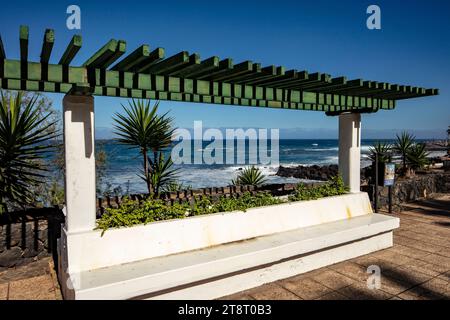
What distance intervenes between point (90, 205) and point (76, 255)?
1.90 feet

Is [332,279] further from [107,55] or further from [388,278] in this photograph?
[107,55]

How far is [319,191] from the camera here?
594 centimetres

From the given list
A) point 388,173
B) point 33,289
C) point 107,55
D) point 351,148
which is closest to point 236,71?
point 107,55

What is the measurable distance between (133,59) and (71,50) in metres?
0.58

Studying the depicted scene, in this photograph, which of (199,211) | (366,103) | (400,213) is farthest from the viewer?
(400,213)

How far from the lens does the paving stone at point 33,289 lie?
3.88 meters

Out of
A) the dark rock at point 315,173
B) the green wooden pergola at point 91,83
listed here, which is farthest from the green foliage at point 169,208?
the dark rock at point 315,173

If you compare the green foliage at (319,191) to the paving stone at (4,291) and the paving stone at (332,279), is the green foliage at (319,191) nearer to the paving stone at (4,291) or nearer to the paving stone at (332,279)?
the paving stone at (332,279)

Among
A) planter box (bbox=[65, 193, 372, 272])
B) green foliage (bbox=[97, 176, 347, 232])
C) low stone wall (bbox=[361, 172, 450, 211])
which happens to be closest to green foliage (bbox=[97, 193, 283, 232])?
green foliage (bbox=[97, 176, 347, 232])

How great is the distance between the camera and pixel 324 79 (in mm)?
4480

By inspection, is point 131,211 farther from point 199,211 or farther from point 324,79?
point 324,79

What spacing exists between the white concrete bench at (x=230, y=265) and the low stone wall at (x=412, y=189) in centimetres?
395
